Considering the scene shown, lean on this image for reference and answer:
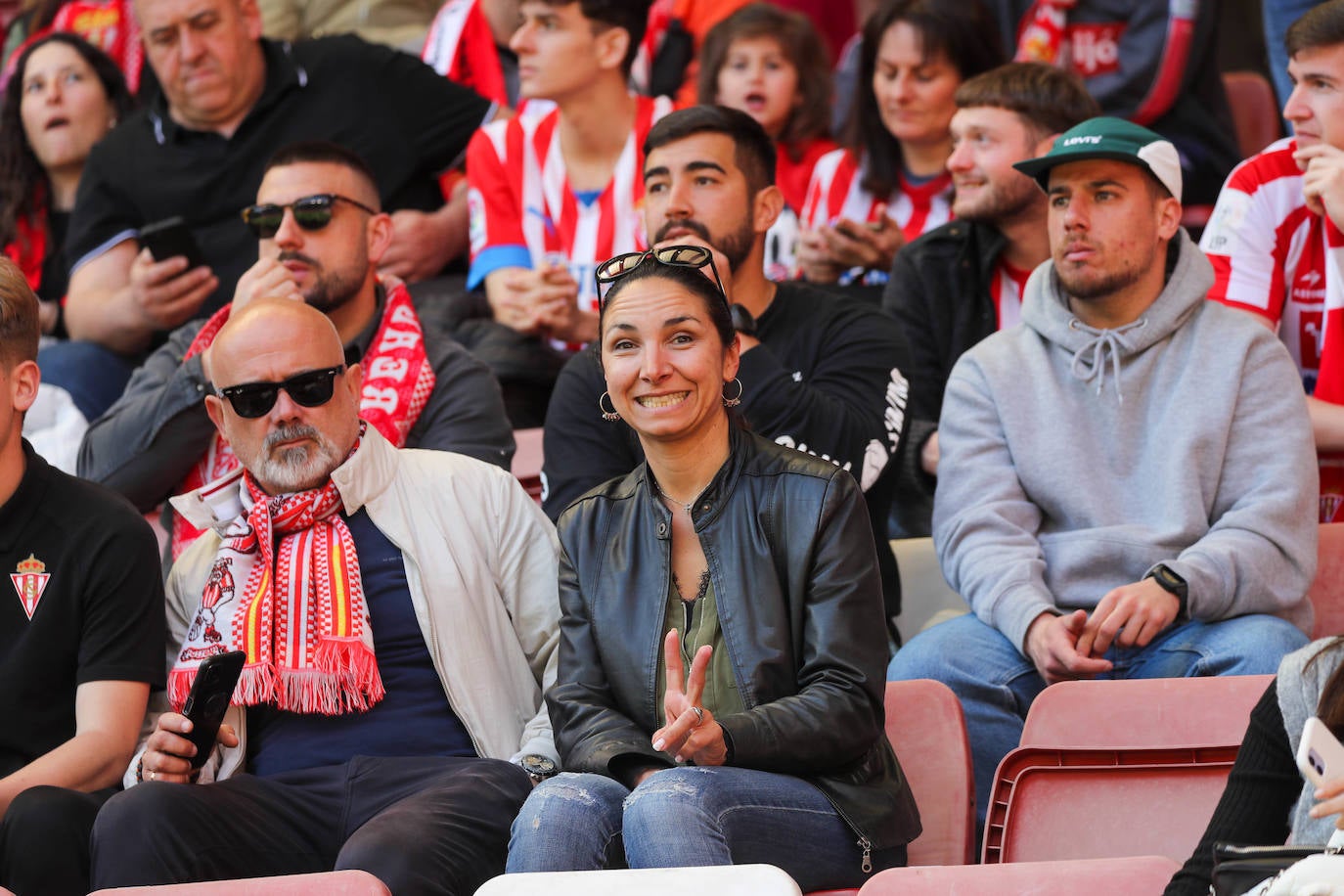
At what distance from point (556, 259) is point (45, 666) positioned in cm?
223

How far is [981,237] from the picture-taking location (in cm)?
431

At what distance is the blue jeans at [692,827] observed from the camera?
7.80 ft

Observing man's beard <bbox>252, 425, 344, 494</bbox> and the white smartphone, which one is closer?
the white smartphone

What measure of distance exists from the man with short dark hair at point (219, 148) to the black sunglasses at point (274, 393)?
1.59 meters

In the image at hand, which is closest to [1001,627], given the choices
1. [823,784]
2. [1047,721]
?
[1047,721]

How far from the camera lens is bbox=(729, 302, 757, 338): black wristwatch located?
336cm

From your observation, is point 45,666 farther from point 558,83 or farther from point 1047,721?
point 558,83

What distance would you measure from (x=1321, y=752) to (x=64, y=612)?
1.97 m

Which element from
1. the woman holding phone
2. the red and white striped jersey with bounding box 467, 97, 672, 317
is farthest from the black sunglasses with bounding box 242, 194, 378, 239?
the woman holding phone

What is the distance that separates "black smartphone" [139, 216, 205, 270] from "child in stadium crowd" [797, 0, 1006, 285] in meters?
1.61

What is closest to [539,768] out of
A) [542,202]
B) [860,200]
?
[542,202]

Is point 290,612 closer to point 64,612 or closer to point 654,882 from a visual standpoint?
point 64,612

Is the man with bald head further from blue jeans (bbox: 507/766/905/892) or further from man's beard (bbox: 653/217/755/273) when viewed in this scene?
man's beard (bbox: 653/217/755/273)

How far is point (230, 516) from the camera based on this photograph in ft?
10.4
